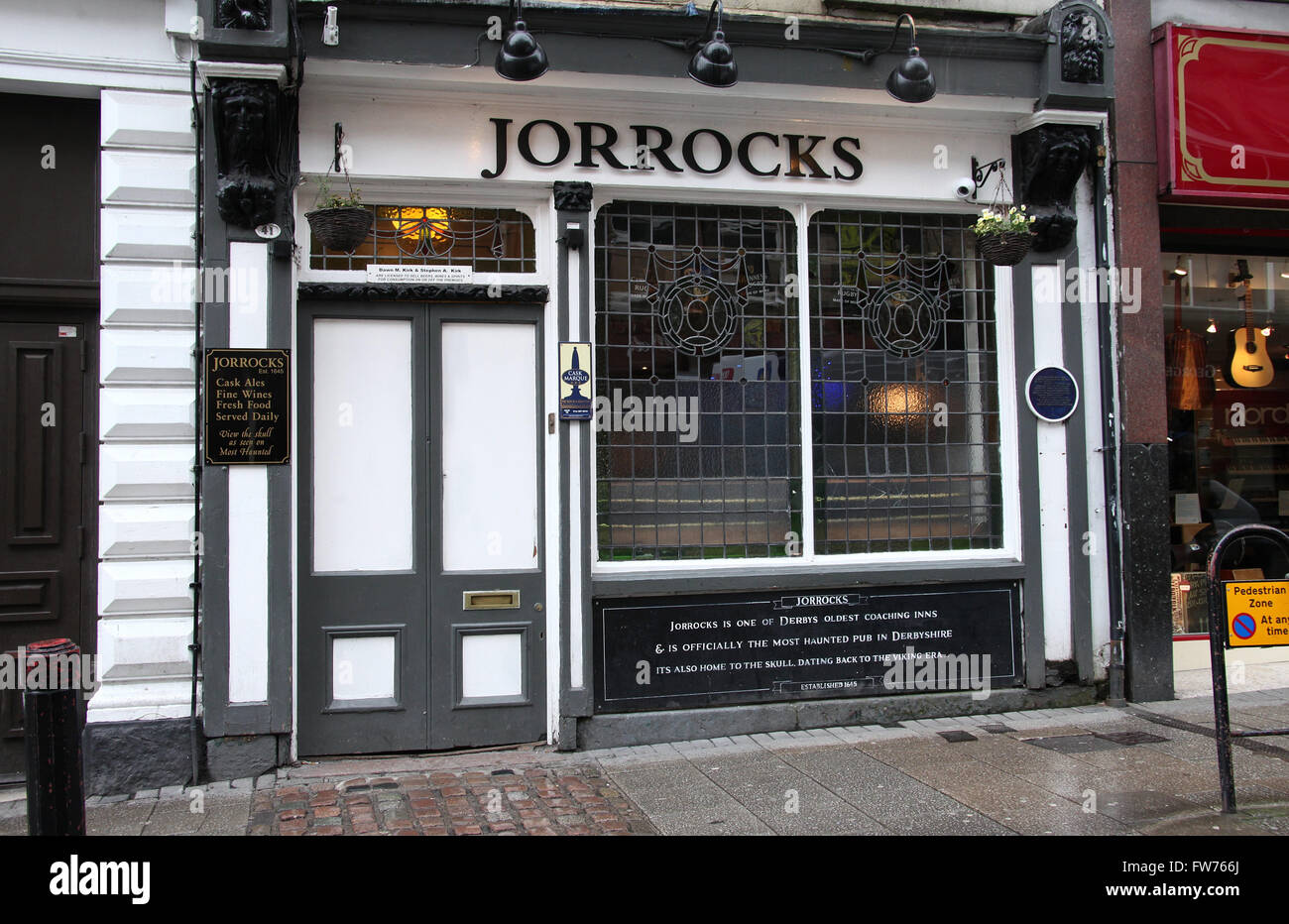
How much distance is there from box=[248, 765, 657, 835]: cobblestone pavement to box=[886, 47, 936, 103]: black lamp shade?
474 cm

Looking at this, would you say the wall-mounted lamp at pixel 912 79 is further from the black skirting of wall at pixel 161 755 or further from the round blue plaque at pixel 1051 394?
the black skirting of wall at pixel 161 755

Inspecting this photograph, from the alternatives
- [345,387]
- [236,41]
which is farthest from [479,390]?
[236,41]

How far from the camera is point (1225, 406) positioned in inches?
332

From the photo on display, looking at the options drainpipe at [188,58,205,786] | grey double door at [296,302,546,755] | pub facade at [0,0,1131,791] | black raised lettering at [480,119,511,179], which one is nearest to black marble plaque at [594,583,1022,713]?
pub facade at [0,0,1131,791]

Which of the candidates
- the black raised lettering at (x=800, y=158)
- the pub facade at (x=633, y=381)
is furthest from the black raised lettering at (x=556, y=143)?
the black raised lettering at (x=800, y=158)

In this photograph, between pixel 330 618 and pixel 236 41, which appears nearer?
pixel 236 41

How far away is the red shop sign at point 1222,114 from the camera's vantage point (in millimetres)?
7383

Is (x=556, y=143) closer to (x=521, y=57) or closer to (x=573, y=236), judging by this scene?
(x=573, y=236)

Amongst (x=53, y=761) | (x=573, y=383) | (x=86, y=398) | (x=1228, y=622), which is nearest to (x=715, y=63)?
(x=573, y=383)

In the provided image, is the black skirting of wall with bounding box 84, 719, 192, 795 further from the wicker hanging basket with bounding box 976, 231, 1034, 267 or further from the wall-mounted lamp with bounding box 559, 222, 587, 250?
the wicker hanging basket with bounding box 976, 231, 1034, 267

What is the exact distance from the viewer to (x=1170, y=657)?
291 inches

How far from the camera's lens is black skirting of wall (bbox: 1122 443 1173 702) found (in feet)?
24.1
